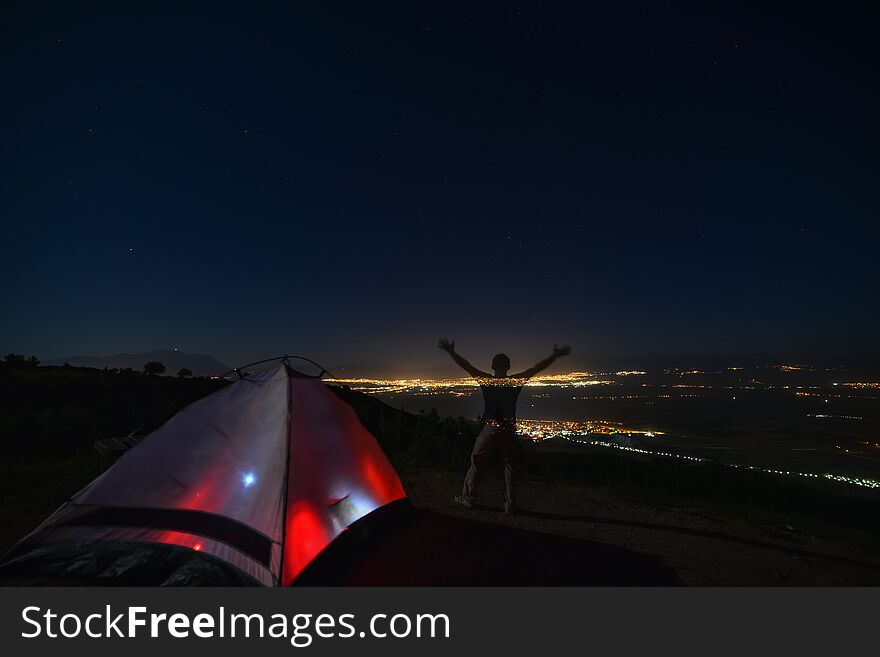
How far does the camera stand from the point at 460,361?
741 cm

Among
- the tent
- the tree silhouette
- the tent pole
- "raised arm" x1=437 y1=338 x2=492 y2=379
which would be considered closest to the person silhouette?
"raised arm" x1=437 y1=338 x2=492 y2=379

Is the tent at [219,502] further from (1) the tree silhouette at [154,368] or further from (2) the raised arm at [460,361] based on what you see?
(1) the tree silhouette at [154,368]

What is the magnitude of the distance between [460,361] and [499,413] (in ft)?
3.92

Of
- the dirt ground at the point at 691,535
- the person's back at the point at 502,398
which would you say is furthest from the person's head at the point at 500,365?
the dirt ground at the point at 691,535

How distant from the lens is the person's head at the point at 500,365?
7.37 metres

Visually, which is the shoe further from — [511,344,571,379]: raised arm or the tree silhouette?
the tree silhouette

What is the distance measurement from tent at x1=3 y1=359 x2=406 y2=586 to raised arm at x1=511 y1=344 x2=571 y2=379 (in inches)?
134

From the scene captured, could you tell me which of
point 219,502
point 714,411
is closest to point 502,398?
point 219,502

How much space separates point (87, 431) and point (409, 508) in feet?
44.3

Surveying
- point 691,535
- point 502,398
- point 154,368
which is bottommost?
point 691,535

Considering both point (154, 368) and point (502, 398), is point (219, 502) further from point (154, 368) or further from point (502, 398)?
point (154, 368)

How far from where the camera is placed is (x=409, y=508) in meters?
6.91
